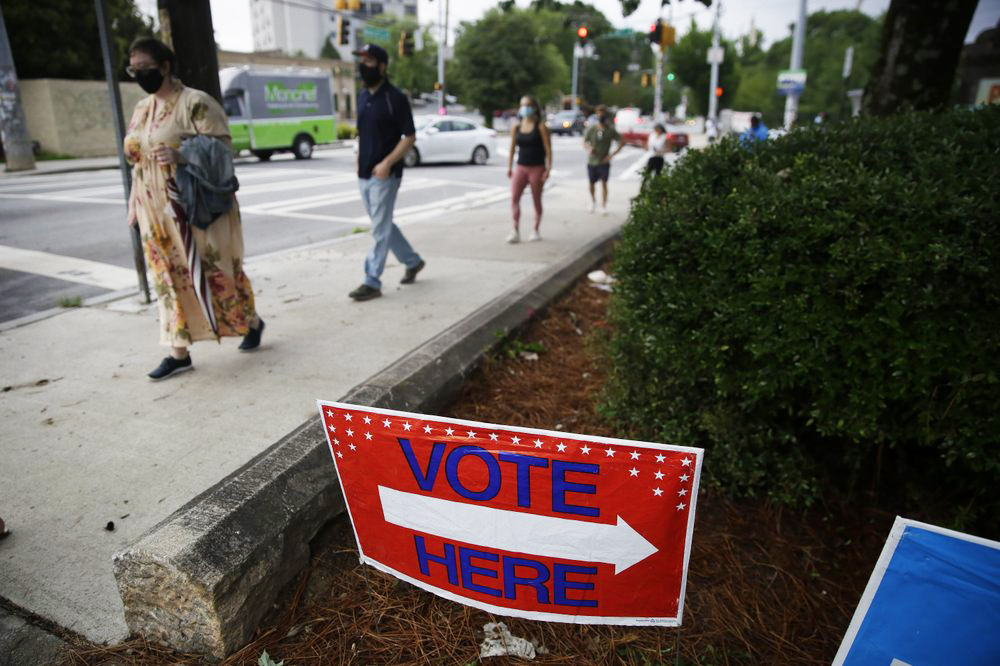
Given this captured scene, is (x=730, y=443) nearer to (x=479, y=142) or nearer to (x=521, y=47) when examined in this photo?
(x=479, y=142)

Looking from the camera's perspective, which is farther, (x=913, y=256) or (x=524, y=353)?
(x=524, y=353)

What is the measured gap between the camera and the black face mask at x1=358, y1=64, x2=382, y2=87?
5.34 m

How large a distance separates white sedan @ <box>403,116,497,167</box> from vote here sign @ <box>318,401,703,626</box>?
19525mm

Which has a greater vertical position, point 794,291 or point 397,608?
point 794,291

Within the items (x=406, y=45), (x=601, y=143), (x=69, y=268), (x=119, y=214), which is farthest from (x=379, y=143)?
(x=406, y=45)

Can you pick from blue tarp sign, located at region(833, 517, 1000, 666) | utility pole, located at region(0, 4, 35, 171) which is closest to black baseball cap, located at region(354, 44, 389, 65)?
blue tarp sign, located at region(833, 517, 1000, 666)

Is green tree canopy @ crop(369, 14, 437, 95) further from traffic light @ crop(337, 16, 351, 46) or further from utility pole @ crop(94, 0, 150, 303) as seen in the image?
utility pole @ crop(94, 0, 150, 303)

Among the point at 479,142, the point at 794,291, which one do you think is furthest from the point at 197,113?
the point at 479,142

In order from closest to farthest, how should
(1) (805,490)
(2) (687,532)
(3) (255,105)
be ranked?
(2) (687,532), (1) (805,490), (3) (255,105)

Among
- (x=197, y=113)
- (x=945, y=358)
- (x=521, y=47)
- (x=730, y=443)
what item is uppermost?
(x=521, y=47)

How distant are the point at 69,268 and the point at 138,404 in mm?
4612

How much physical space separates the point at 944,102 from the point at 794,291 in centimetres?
423

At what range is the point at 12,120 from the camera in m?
17.0

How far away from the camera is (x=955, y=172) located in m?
2.62
